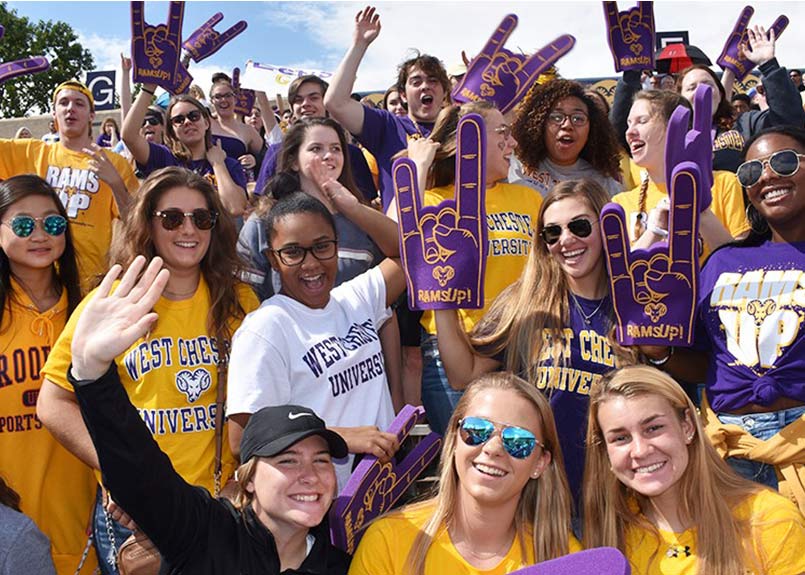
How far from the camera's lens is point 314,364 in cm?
272

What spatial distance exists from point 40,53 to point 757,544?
47.4 m

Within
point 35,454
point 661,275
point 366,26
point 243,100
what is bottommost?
point 35,454

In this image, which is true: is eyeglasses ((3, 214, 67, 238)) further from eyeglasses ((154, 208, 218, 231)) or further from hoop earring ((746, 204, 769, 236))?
hoop earring ((746, 204, 769, 236))

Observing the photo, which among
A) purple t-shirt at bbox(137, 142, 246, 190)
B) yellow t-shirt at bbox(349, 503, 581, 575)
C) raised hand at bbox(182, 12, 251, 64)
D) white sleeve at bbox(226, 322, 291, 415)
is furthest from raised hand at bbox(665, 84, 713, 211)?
raised hand at bbox(182, 12, 251, 64)

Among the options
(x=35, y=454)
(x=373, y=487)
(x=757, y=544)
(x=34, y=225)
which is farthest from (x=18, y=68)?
(x=757, y=544)

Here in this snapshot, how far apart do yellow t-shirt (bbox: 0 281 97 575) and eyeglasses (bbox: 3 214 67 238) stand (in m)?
0.27

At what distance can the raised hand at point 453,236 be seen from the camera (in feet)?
9.84

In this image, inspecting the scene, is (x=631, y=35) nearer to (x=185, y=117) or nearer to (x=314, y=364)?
(x=185, y=117)

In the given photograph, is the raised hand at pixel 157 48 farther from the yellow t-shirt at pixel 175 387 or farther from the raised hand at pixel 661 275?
the raised hand at pixel 661 275

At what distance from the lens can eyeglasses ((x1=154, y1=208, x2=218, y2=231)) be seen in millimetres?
2967

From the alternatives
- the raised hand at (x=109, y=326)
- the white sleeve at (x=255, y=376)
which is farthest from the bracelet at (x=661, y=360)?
the raised hand at (x=109, y=326)

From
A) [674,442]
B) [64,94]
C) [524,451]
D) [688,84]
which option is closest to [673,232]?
[674,442]

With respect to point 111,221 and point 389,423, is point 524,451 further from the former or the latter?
point 111,221

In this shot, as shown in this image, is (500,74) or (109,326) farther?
(500,74)
